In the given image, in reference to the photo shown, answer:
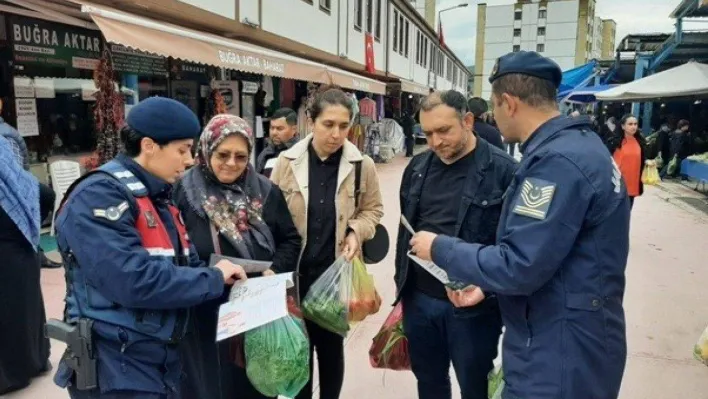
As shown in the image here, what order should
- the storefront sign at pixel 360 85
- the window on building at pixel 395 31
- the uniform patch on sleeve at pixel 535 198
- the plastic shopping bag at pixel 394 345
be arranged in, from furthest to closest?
the window on building at pixel 395 31 → the storefront sign at pixel 360 85 → the plastic shopping bag at pixel 394 345 → the uniform patch on sleeve at pixel 535 198

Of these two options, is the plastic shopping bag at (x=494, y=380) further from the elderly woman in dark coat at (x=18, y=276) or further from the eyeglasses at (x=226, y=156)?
the elderly woman in dark coat at (x=18, y=276)

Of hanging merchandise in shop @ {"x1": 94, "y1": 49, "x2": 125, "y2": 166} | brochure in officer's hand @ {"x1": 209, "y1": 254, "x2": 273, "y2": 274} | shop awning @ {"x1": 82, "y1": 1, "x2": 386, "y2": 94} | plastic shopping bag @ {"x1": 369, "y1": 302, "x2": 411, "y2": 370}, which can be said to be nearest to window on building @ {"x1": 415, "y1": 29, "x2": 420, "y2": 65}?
shop awning @ {"x1": 82, "y1": 1, "x2": 386, "y2": 94}

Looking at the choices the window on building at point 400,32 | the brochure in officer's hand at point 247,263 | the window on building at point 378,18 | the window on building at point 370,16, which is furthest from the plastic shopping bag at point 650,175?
the window on building at point 400,32

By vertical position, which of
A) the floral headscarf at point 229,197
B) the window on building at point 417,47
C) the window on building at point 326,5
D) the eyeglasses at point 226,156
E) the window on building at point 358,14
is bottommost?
the floral headscarf at point 229,197

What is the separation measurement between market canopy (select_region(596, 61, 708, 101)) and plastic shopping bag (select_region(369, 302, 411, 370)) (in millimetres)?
9245

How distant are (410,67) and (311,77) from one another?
1744cm

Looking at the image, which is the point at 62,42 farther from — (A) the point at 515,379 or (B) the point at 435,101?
(A) the point at 515,379

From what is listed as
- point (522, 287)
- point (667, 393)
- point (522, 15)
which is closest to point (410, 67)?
point (667, 393)

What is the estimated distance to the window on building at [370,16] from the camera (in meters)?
17.3

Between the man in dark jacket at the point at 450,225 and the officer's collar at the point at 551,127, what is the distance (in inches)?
24.8

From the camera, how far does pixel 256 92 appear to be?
10.3m

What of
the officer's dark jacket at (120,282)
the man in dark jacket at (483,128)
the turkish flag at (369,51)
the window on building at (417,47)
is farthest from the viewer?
the window on building at (417,47)

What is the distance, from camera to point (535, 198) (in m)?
1.46

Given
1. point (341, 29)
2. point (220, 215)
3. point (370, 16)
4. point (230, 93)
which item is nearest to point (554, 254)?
point (220, 215)
